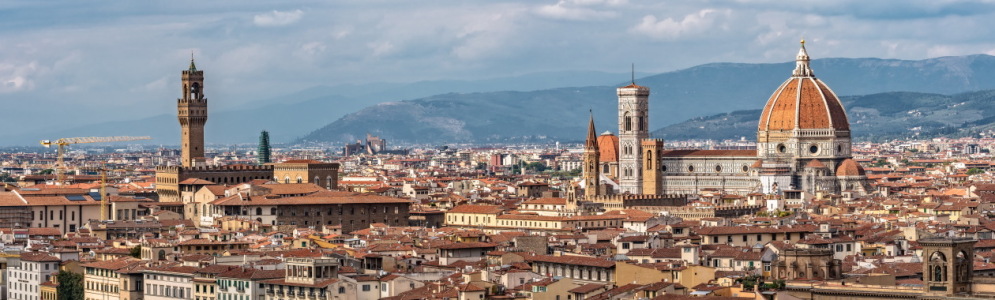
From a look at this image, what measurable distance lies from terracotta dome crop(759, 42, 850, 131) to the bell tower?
38.3m

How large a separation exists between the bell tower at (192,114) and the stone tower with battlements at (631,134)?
27.4m

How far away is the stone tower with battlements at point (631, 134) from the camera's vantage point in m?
137


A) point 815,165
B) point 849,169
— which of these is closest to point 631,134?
point 815,165

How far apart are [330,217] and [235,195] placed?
5918 millimetres

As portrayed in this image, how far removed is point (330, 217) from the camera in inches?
3819

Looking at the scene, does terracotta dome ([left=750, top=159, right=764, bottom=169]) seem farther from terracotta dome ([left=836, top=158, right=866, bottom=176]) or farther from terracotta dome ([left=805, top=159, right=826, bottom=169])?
terracotta dome ([left=836, top=158, right=866, bottom=176])

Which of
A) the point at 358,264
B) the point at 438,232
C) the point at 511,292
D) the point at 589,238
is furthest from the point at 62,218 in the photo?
the point at 511,292

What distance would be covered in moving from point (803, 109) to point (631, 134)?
11351mm

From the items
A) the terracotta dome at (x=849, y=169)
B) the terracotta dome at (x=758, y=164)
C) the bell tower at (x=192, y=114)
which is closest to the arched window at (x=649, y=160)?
the terracotta dome at (x=758, y=164)

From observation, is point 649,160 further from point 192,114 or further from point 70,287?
point 70,287

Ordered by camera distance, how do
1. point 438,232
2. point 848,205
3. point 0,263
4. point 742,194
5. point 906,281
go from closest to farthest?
point 906,281 → point 0,263 → point 438,232 → point 848,205 → point 742,194

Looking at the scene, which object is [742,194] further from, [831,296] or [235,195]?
[831,296]

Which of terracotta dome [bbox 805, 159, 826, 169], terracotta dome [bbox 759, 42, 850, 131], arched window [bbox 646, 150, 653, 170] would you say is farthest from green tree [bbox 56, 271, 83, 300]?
terracotta dome [bbox 759, 42, 850, 131]

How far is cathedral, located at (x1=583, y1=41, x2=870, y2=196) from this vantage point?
132375 mm
